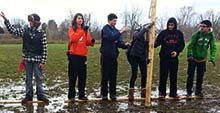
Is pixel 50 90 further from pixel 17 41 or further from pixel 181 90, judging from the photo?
pixel 17 41

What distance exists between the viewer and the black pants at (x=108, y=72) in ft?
32.7

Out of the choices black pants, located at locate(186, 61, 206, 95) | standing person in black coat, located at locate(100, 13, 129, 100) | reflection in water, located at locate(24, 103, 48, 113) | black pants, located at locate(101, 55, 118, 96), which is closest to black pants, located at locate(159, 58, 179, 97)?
black pants, located at locate(186, 61, 206, 95)

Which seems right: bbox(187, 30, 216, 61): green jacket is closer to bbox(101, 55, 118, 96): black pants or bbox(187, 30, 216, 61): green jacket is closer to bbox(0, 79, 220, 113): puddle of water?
bbox(0, 79, 220, 113): puddle of water

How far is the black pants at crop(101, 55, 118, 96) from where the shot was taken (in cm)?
998

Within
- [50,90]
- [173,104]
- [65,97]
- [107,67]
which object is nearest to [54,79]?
[50,90]

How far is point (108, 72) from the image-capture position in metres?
10.1

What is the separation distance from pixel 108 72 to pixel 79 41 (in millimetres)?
1150

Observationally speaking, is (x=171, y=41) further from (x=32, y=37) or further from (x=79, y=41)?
(x=32, y=37)

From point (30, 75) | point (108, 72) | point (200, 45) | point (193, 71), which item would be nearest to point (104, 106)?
point (108, 72)

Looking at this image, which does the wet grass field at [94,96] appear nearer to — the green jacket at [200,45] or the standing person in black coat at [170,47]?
the standing person in black coat at [170,47]

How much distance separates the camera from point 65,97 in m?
10.6

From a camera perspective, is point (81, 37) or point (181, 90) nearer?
point (81, 37)

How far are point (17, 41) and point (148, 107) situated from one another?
6419 cm

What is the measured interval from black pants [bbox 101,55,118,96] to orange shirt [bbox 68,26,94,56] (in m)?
0.58
